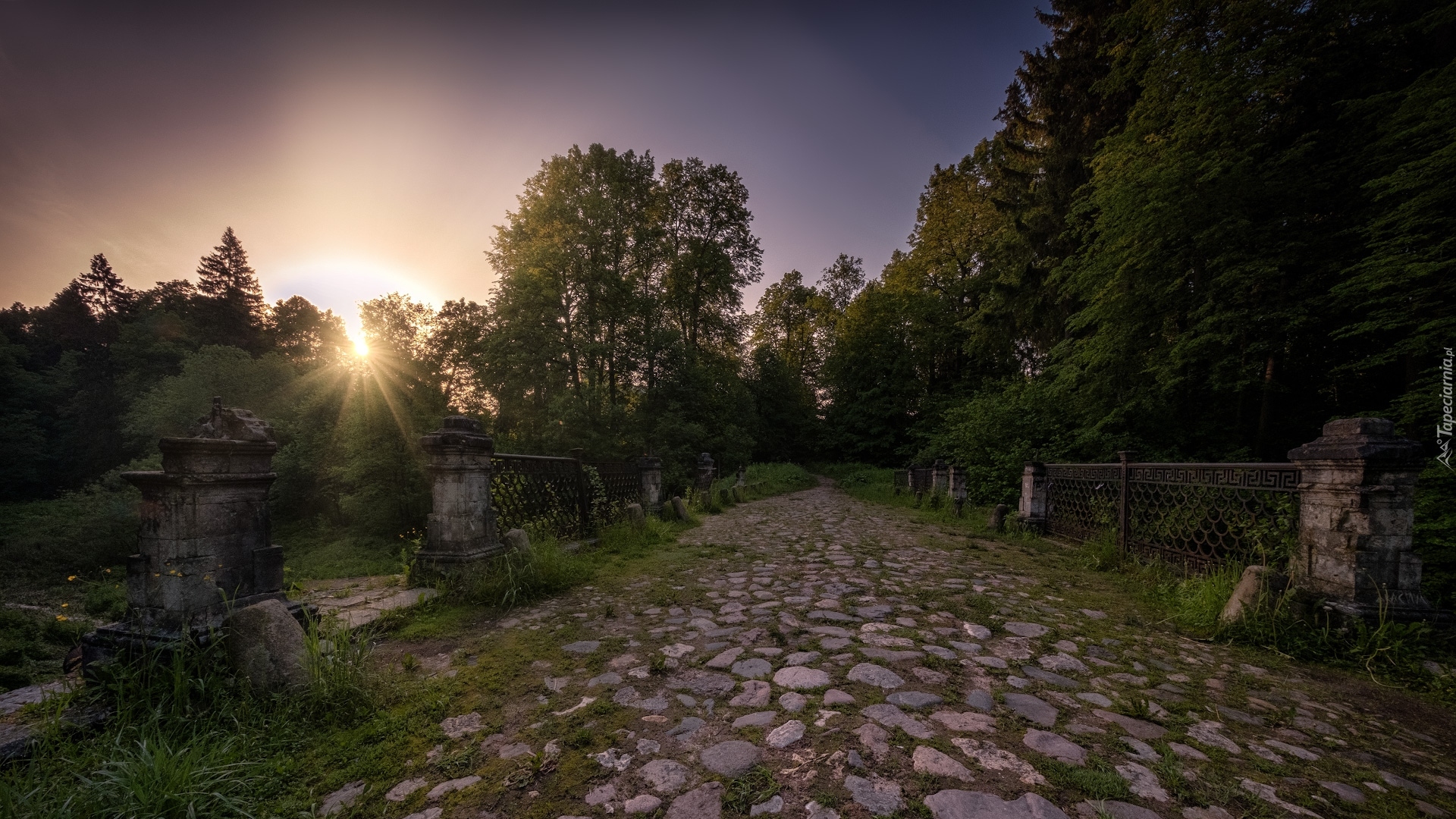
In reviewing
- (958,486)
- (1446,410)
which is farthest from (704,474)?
(1446,410)

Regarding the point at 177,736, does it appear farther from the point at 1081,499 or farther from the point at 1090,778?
the point at 1081,499

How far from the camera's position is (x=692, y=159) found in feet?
71.9

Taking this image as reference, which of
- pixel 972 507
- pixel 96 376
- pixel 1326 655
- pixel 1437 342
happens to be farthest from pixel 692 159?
pixel 96 376

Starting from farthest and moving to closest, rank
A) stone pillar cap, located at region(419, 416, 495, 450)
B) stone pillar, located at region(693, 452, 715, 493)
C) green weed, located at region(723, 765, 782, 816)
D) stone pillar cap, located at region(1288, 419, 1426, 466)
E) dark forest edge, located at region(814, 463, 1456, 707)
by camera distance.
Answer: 1. stone pillar, located at region(693, 452, 715, 493)
2. stone pillar cap, located at region(419, 416, 495, 450)
3. stone pillar cap, located at region(1288, 419, 1426, 466)
4. dark forest edge, located at region(814, 463, 1456, 707)
5. green weed, located at region(723, 765, 782, 816)

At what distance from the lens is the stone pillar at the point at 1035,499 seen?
326 inches

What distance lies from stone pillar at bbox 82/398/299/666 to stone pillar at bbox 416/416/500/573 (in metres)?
1.49

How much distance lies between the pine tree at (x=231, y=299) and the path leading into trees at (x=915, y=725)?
44030mm

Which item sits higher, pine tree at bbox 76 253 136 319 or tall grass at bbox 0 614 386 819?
pine tree at bbox 76 253 136 319

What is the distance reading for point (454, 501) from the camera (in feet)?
14.7

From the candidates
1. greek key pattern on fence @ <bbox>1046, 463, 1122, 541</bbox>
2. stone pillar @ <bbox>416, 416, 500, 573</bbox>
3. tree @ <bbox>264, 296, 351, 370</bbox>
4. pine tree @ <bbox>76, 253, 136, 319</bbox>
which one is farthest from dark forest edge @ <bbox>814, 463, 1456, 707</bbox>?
pine tree @ <bbox>76, 253, 136, 319</bbox>

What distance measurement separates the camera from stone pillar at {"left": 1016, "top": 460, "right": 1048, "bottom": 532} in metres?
8.29

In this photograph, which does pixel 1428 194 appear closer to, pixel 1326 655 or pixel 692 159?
pixel 1326 655

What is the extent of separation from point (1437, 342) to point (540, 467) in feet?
35.2

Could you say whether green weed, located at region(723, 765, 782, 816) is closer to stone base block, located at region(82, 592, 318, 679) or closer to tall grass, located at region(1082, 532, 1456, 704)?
stone base block, located at region(82, 592, 318, 679)
